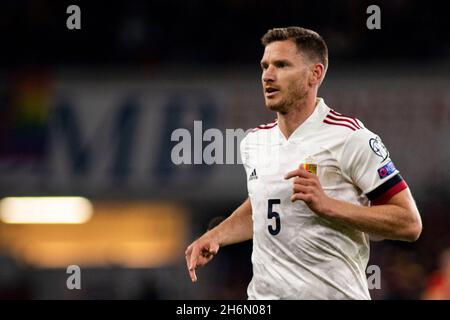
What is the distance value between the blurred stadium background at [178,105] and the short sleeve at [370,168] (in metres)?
6.07

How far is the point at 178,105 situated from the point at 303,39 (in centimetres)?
672

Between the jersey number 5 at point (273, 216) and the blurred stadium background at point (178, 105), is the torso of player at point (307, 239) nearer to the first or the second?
the jersey number 5 at point (273, 216)

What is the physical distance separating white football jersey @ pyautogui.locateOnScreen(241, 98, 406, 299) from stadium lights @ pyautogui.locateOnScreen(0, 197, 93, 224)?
8208 millimetres

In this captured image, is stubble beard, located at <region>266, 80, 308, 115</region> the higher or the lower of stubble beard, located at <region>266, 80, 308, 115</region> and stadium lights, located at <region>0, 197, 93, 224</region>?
the higher

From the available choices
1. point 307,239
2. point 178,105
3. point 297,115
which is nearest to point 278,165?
point 297,115

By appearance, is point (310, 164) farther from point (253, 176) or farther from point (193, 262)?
point (193, 262)

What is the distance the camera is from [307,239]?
465 cm

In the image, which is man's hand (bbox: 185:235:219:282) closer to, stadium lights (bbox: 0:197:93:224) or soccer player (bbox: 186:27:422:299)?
soccer player (bbox: 186:27:422:299)

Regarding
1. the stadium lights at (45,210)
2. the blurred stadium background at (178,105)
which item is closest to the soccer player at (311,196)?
the blurred stadium background at (178,105)

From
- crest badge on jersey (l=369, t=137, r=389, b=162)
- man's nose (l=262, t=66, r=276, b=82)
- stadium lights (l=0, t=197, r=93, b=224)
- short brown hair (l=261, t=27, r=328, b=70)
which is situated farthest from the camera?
stadium lights (l=0, t=197, r=93, b=224)

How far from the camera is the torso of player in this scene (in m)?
4.65

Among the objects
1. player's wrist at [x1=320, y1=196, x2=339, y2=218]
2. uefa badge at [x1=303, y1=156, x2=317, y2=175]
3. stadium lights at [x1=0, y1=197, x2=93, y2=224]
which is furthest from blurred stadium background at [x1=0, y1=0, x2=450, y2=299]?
player's wrist at [x1=320, y1=196, x2=339, y2=218]
